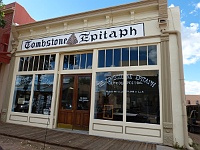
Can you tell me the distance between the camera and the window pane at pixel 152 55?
5.46m

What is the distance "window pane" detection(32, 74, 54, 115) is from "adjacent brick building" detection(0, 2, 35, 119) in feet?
5.98

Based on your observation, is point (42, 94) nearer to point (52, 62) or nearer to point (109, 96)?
point (52, 62)

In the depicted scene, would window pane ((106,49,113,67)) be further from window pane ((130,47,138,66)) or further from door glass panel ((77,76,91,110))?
door glass panel ((77,76,91,110))

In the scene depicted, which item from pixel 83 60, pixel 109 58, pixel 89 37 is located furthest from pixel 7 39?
pixel 109 58

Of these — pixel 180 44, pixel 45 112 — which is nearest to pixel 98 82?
pixel 45 112

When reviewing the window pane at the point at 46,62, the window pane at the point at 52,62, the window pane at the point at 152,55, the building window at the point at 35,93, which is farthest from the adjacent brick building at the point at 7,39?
the window pane at the point at 152,55

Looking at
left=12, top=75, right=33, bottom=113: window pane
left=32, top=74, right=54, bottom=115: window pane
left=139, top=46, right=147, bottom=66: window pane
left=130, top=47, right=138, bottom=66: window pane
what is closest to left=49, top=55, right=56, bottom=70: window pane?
left=32, top=74, right=54, bottom=115: window pane

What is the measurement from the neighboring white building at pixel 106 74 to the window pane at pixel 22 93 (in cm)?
5

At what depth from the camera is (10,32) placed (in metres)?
8.38

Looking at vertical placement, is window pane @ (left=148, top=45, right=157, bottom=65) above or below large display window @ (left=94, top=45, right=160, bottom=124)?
above

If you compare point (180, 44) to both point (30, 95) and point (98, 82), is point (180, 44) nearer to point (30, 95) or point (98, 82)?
point (98, 82)

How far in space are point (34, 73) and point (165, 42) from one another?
235 inches

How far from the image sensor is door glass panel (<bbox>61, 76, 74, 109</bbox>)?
667 cm

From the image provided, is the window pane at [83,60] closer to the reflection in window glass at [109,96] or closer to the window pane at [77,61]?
the window pane at [77,61]
